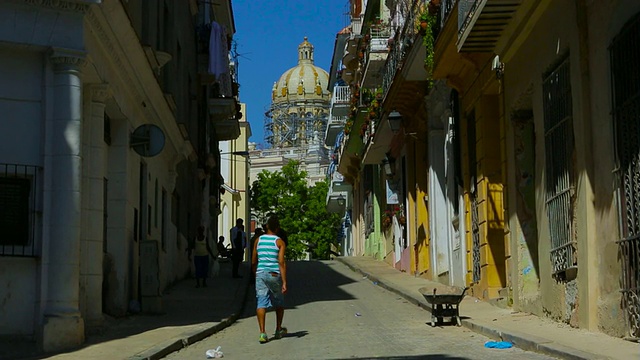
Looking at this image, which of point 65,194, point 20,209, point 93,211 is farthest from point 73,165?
point 93,211

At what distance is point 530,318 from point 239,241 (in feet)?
47.5

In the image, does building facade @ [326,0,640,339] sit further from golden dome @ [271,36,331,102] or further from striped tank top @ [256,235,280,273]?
golden dome @ [271,36,331,102]

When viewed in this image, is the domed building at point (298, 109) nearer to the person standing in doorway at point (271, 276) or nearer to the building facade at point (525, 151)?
the building facade at point (525, 151)

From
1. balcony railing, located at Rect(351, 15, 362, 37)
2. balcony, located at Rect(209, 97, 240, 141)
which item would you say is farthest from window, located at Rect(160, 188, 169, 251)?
balcony railing, located at Rect(351, 15, 362, 37)

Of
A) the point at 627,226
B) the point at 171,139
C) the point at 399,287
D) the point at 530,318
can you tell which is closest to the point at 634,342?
the point at 627,226

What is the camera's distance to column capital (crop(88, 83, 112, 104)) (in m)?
15.5

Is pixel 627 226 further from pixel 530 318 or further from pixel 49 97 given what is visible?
pixel 49 97

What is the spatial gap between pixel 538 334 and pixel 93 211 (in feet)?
21.2

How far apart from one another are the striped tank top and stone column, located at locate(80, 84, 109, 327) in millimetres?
2464

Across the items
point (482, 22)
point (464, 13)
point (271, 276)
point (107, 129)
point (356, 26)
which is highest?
point (356, 26)

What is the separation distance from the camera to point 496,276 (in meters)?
19.3

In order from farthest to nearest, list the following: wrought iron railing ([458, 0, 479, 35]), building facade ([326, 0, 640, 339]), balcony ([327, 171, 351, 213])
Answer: balcony ([327, 171, 351, 213])
wrought iron railing ([458, 0, 479, 35])
building facade ([326, 0, 640, 339])

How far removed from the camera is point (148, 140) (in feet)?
60.2

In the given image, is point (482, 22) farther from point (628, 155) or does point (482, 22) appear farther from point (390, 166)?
point (390, 166)
